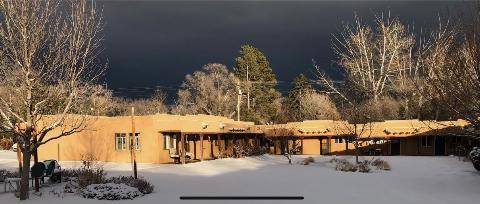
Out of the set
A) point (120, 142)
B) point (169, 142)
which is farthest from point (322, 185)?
point (120, 142)

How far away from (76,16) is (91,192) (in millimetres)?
5766

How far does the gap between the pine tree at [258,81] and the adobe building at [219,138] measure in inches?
883

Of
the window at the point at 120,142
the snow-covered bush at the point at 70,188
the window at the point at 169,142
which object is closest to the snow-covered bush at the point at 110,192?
the snow-covered bush at the point at 70,188

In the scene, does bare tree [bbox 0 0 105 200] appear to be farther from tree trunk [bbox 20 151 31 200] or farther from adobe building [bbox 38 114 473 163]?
adobe building [bbox 38 114 473 163]

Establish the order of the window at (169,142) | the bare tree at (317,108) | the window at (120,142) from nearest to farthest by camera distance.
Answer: the window at (169,142) < the window at (120,142) < the bare tree at (317,108)

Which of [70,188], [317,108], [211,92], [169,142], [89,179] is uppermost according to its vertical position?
[211,92]

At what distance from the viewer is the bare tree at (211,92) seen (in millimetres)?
65312

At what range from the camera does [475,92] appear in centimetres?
1116

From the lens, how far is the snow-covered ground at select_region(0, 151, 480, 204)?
14727mm

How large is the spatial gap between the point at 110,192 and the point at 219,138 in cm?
2383

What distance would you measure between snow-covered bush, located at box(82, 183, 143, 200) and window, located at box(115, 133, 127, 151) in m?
17.4

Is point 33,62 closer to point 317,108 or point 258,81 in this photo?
point 317,108

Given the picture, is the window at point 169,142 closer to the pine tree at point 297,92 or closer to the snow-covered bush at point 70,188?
the snow-covered bush at point 70,188

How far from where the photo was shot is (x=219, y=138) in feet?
126
